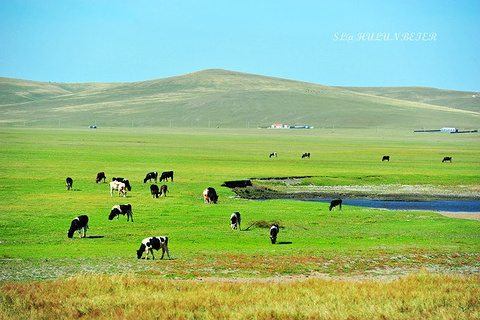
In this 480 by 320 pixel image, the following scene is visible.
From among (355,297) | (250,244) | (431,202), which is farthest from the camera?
(431,202)

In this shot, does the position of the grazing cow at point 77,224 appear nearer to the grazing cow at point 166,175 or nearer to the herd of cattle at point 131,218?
the herd of cattle at point 131,218

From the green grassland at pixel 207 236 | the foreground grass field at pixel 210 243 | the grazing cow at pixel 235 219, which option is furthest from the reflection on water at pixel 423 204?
the grazing cow at pixel 235 219

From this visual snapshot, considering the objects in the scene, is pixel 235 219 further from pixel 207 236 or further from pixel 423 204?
pixel 423 204

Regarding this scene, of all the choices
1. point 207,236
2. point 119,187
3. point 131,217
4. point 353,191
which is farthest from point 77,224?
point 353,191

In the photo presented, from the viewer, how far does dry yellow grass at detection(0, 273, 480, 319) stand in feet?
50.1

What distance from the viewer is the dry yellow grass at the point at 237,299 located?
1527 cm

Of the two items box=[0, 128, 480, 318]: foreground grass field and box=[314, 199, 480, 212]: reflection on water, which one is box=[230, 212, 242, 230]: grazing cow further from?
box=[314, 199, 480, 212]: reflection on water

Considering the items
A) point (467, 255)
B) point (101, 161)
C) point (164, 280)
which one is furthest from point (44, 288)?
point (101, 161)

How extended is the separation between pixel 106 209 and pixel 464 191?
29.3 metres

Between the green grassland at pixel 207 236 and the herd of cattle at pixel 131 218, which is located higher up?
the herd of cattle at pixel 131 218

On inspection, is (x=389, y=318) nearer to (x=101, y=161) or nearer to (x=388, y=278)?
(x=388, y=278)

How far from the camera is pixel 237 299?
54.0 ft

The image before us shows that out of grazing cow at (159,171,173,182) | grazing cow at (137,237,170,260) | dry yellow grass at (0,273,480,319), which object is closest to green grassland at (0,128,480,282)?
grazing cow at (137,237,170,260)

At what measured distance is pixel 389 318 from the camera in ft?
49.4
